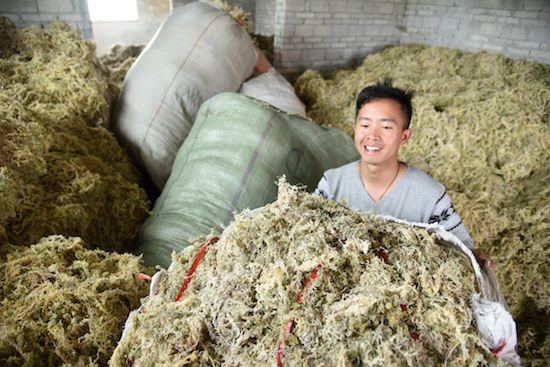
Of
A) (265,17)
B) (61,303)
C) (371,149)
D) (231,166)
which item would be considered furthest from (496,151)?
(265,17)

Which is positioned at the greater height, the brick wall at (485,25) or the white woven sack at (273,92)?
the brick wall at (485,25)

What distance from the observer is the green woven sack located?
5.00 feet

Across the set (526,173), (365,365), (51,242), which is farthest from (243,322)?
(526,173)

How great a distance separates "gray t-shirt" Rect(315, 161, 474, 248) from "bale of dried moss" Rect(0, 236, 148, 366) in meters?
0.77

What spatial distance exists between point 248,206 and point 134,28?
7.87m

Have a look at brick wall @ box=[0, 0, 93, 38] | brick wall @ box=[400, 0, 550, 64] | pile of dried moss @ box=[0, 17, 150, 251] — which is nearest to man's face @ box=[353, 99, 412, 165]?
pile of dried moss @ box=[0, 17, 150, 251]

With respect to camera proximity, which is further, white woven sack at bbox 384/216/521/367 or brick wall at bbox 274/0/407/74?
brick wall at bbox 274/0/407/74

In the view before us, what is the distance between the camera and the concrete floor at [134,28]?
7391 millimetres

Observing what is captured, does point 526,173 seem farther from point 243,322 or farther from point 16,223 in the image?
point 16,223

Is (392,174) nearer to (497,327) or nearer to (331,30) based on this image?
(497,327)

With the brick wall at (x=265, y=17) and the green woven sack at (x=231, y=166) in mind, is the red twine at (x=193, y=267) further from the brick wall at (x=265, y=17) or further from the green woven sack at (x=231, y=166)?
the brick wall at (x=265, y=17)

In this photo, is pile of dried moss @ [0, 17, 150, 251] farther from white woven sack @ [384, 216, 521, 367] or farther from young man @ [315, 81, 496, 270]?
white woven sack @ [384, 216, 521, 367]

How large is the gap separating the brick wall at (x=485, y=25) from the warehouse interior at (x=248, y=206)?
2 centimetres

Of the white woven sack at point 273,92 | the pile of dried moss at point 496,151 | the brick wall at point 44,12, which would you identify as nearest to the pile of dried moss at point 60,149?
the brick wall at point 44,12
